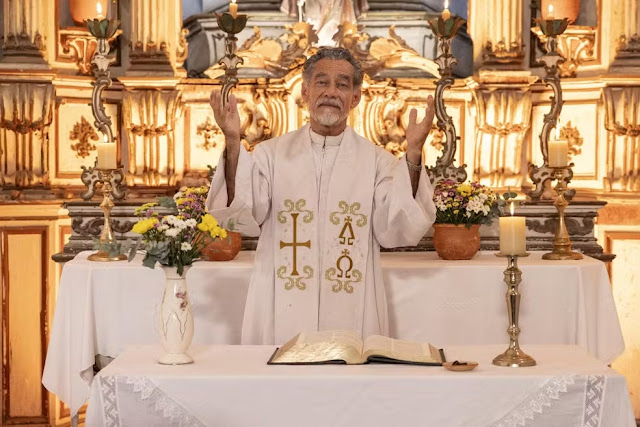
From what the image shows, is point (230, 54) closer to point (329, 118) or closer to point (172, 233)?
point (329, 118)

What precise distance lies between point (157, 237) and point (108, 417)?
0.56 meters

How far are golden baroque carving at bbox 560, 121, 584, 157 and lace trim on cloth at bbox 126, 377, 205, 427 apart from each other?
13.9 feet

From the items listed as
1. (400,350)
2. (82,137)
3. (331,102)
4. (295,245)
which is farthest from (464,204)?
→ (82,137)

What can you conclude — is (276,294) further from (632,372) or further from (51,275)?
(632,372)

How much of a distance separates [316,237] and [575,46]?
3182mm

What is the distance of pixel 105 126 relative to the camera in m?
5.62

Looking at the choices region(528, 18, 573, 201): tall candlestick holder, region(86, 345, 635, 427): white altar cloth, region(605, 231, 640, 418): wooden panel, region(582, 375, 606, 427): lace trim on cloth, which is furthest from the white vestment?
region(605, 231, 640, 418): wooden panel

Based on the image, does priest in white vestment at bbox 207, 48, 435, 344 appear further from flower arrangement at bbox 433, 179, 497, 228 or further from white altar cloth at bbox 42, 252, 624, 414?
flower arrangement at bbox 433, 179, 497, 228

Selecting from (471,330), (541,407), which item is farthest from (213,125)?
(541,407)

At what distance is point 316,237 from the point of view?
4.21m

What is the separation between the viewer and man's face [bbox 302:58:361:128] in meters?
4.02

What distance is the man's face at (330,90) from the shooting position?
158 inches

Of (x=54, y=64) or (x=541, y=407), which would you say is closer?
(x=541, y=407)

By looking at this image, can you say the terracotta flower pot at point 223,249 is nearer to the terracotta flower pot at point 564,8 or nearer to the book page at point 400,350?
the book page at point 400,350
